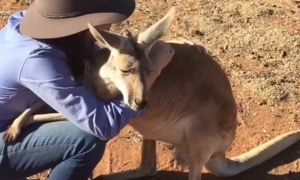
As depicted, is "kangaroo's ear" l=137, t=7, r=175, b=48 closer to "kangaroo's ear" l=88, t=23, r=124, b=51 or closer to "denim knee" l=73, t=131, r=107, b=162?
"kangaroo's ear" l=88, t=23, r=124, b=51

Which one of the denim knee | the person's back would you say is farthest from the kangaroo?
the person's back

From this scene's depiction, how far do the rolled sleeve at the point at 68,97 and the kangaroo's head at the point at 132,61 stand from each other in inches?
3.7


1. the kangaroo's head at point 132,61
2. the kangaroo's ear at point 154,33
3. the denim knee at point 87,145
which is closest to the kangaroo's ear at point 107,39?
the kangaroo's head at point 132,61

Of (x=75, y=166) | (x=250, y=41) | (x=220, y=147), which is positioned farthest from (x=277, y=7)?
(x=75, y=166)

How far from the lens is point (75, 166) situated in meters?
3.12

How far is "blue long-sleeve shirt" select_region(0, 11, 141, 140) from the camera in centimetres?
283

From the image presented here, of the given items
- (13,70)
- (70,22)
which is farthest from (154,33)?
(13,70)

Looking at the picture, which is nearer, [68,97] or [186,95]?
[68,97]

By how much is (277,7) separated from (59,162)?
3.00 meters

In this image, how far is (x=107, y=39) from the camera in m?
2.86

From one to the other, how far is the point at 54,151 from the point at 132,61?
1.85ft

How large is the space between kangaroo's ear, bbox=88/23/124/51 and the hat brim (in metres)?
0.05

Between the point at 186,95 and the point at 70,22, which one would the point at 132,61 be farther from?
the point at 186,95

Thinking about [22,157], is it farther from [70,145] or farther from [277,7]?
[277,7]
